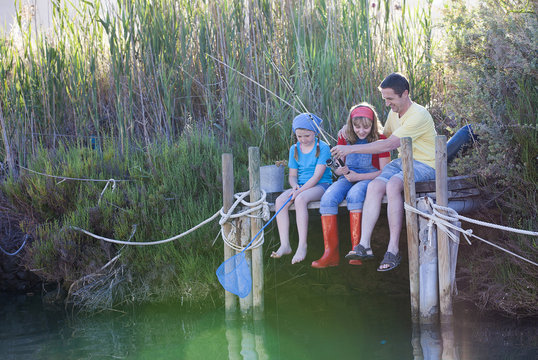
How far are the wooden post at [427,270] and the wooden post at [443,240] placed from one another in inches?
2.0

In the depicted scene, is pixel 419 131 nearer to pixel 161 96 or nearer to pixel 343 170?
pixel 343 170

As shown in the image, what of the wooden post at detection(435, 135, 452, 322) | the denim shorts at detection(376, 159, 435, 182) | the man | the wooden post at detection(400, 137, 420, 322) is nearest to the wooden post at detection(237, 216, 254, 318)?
the man

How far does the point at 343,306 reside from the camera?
5.24 meters

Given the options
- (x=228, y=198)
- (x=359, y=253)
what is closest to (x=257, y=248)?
(x=228, y=198)

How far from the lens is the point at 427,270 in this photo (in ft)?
14.2

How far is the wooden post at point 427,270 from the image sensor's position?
428cm

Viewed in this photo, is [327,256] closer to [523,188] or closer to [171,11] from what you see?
[523,188]

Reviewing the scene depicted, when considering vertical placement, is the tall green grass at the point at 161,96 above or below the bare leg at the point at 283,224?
above

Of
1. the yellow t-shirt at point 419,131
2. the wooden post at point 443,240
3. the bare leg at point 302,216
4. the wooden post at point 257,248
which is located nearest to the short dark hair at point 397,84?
the yellow t-shirt at point 419,131

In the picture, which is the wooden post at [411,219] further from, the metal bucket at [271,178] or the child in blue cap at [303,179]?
the metal bucket at [271,178]

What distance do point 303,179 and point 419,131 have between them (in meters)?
0.90

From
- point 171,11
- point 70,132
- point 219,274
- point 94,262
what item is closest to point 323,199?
point 219,274

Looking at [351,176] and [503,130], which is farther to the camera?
[503,130]

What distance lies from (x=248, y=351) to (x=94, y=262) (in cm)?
175
